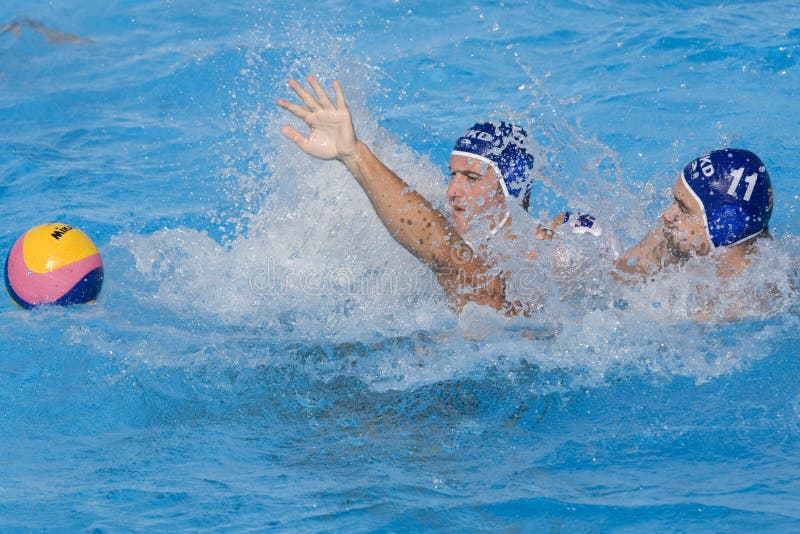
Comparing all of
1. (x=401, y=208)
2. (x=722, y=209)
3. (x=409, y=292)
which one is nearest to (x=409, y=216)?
(x=401, y=208)

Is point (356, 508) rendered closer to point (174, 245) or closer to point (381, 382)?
point (381, 382)

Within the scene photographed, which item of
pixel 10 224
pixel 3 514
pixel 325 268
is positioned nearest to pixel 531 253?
pixel 325 268

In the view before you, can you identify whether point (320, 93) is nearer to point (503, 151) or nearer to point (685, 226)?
point (503, 151)

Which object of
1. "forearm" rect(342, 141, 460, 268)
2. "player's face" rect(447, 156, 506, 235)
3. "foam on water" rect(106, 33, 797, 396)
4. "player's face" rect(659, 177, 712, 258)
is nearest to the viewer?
"forearm" rect(342, 141, 460, 268)

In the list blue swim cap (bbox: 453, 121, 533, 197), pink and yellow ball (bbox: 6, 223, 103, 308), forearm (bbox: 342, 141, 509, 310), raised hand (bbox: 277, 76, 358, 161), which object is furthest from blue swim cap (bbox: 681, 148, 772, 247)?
pink and yellow ball (bbox: 6, 223, 103, 308)

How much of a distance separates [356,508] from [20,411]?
1797mm

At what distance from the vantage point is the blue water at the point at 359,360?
3385 millimetres

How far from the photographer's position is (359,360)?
420cm

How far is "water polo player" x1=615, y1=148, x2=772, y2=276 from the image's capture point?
4137mm

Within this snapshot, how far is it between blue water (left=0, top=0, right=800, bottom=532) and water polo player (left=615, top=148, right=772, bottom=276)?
181 millimetres

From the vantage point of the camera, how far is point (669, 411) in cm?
382

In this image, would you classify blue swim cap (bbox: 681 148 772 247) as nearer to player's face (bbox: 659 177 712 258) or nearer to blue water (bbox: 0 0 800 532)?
player's face (bbox: 659 177 712 258)

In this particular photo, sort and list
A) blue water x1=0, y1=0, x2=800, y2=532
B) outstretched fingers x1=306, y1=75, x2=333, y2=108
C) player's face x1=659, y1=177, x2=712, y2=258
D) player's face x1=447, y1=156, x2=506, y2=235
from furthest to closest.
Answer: player's face x1=447, y1=156, x2=506, y2=235 → player's face x1=659, y1=177, x2=712, y2=258 → outstretched fingers x1=306, y1=75, x2=333, y2=108 → blue water x1=0, y1=0, x2=800, y2=532

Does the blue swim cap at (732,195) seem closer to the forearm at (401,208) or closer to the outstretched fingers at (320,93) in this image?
the forearm at (401,208)
